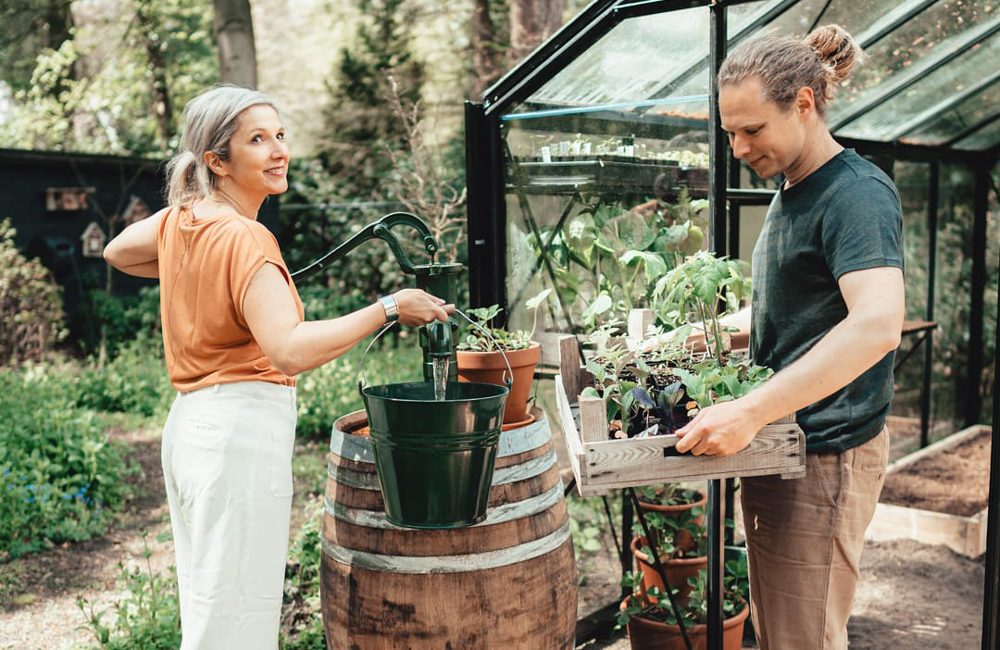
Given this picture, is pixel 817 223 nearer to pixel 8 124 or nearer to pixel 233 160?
pixel 233 160

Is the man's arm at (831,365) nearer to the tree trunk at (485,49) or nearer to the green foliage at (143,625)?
the green foliage at (143,625)

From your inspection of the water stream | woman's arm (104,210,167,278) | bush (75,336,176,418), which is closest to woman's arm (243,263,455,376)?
the water stream

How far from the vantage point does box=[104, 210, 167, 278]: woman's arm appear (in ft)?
7.20

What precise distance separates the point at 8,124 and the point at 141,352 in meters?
5.16

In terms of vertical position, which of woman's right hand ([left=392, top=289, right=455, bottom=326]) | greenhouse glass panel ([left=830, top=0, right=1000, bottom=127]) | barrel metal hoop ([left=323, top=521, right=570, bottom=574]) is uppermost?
greenhouse glass panel ([left=830, top=0, right=1000, bottom=127])

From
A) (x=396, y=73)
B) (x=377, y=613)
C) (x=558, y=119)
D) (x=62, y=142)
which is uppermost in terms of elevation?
(x=396, y=73)

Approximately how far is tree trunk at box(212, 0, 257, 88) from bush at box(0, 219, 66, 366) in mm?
2211

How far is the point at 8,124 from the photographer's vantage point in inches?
435

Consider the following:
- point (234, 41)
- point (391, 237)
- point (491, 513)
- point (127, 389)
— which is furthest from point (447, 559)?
point (234, 41)

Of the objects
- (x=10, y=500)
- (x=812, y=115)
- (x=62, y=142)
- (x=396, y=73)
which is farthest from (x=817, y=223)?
(x=62, y=142)

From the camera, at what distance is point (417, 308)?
77.3 inches

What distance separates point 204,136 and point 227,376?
550 millimetres

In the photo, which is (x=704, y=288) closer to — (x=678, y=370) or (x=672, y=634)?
(x=678, y=370)

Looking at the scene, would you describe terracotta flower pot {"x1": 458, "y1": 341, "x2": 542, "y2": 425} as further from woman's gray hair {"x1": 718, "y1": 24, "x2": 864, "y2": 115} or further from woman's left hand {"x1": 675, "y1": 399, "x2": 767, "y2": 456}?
woman's gray hair {"x1": 718, "y1": 24, "x2": 864, "y2": 115}
